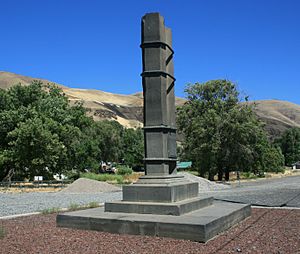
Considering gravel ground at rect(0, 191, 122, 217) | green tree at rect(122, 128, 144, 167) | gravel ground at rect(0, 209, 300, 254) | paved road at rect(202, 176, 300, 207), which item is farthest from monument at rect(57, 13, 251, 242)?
green tree at rect(122, 128, 144, 167)

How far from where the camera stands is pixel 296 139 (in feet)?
352

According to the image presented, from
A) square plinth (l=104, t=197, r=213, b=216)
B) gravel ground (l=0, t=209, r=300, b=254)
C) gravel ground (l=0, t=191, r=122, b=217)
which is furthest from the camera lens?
gravel ground (l=0, t=191, r=122, b=217)

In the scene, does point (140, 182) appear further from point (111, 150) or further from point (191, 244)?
point (111, 150)

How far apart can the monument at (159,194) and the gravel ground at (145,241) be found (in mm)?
229

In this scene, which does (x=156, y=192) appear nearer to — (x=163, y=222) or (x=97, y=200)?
(x=163, y=222)

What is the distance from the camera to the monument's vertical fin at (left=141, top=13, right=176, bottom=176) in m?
10.2

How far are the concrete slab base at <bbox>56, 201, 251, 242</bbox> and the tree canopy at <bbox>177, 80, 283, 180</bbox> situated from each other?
30447 millimetres

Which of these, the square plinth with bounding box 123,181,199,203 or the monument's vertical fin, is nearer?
the square plinth with bounding box 123,181,199,203

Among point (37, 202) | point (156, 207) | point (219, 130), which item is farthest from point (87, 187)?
point (156, 207)

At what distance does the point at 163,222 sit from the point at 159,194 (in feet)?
5.09

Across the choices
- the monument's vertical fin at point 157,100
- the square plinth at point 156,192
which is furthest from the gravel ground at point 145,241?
the monument's vertical fin at point 157,100

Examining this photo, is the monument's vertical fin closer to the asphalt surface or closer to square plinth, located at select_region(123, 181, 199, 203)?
square plinth, located at select_region(123, 181, 199, 203)

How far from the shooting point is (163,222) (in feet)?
25.9

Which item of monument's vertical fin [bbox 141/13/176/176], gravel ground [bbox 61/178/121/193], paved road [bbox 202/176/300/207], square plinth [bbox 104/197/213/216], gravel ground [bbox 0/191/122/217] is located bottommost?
gravel ground [bbox 0/191/122/217]
